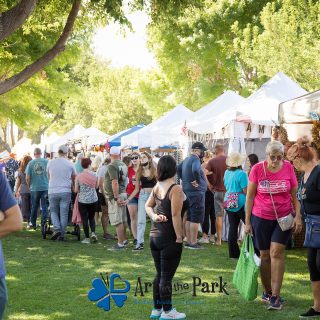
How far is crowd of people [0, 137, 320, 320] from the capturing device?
7055mm

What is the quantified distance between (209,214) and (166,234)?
291 inches

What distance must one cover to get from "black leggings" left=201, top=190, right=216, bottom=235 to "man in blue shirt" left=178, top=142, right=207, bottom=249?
2.94 feet

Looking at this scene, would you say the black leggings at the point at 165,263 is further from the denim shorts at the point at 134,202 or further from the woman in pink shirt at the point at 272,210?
the denim shorts at the point at 134,202

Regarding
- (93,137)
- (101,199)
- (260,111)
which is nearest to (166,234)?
(260,111)

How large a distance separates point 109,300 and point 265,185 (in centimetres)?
205

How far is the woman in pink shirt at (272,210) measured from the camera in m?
7.56

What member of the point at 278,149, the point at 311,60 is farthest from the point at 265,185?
the point at 311,60

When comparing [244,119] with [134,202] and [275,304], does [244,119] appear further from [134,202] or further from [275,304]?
[275,304]

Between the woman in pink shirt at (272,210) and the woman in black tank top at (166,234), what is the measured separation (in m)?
1.01

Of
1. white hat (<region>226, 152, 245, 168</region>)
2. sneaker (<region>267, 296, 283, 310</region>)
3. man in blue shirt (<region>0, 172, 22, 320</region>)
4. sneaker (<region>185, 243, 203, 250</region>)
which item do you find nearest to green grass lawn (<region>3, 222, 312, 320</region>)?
sneaker (<region>267, 296, 283, 310</region>)

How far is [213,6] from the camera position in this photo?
121 ft

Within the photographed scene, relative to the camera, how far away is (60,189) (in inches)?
581

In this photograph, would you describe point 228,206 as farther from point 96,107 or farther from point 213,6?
point 96,107

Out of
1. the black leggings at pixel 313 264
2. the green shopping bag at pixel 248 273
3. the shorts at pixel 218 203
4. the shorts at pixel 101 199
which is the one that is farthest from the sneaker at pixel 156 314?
the shorts at pixel 101 199
